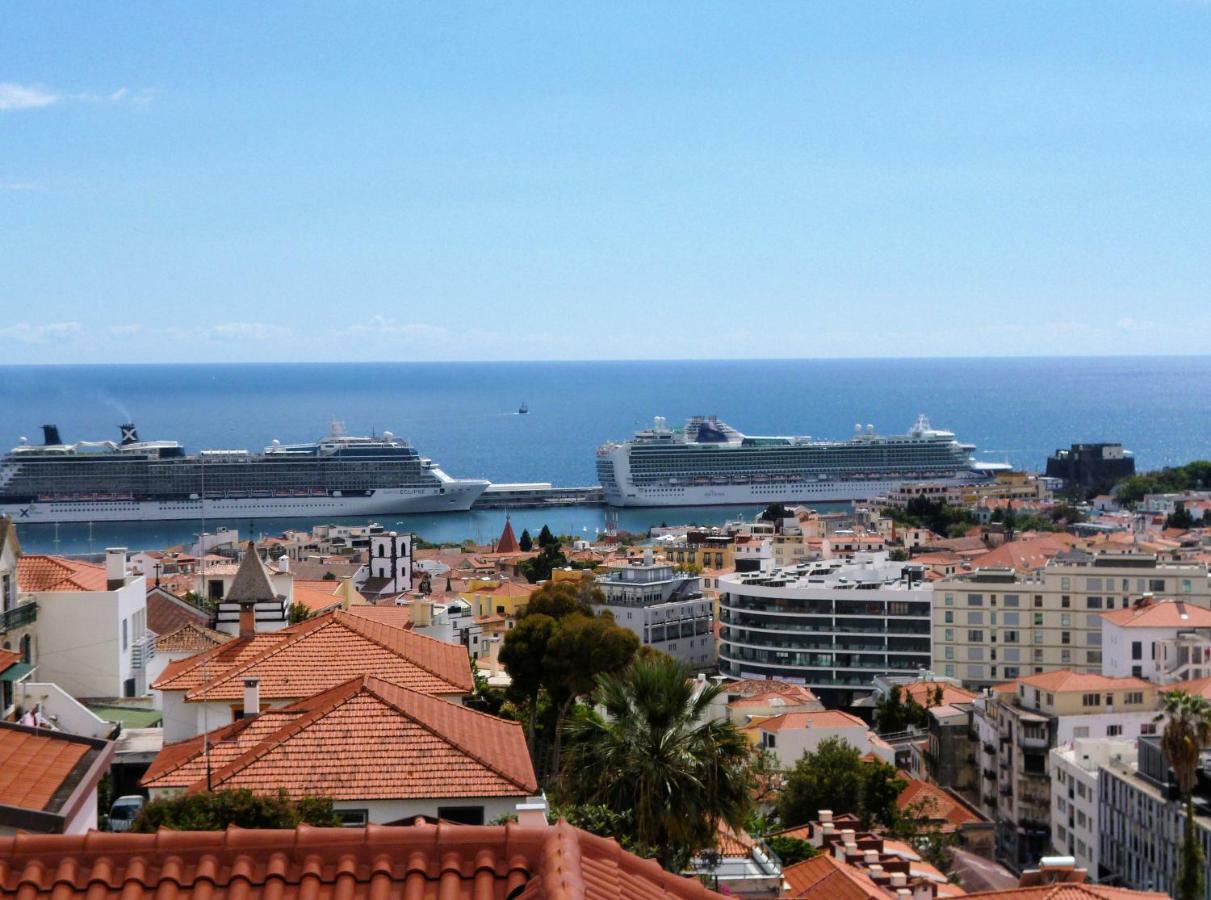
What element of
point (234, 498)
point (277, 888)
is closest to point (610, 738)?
point (277, 888)

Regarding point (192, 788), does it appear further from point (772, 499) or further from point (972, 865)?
point (772, 499)

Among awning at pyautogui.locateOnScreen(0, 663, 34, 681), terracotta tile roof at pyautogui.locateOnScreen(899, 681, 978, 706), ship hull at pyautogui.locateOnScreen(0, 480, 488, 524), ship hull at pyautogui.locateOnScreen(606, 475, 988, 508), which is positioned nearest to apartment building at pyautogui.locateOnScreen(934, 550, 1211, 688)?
terracotta tile roof at pyautogui.locateOnScreen(899, 681, 978, 706)

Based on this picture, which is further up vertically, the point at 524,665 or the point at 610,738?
the point at 610,738

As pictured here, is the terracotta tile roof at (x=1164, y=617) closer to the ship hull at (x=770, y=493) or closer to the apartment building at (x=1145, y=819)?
the apartment building at (x=1145, y=819)

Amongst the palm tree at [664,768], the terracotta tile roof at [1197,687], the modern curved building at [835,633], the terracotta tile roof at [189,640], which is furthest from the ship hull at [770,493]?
the palm tree at [664,768]

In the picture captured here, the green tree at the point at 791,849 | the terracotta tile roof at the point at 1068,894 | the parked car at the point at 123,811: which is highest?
the parked car at the point at 123,811

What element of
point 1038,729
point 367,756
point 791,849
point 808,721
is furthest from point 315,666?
point 1038,729
